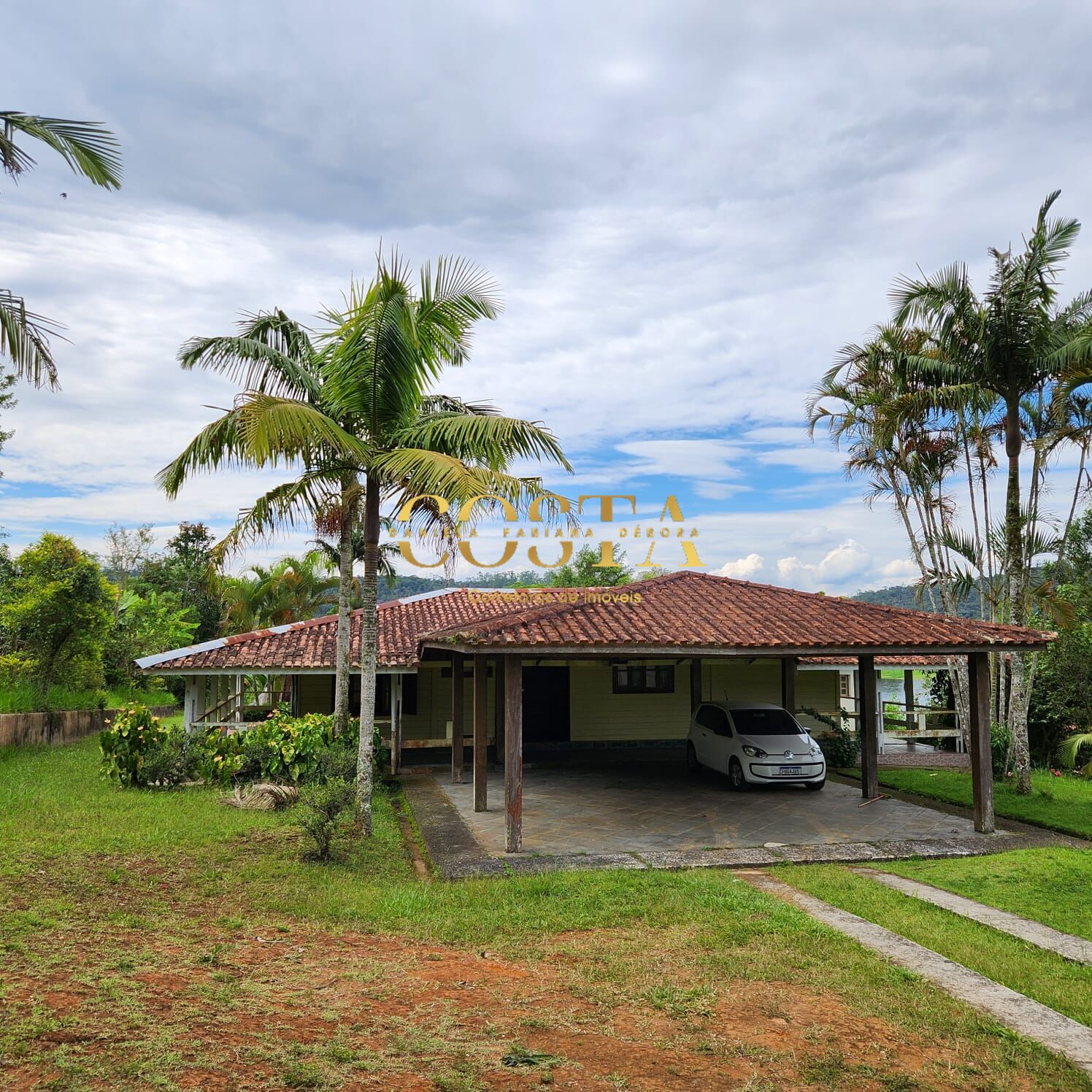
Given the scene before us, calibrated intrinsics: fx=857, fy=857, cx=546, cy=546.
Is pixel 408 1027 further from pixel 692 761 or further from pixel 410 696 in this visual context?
pixel 410 696

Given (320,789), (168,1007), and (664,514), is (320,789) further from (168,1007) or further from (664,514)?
(664,514)

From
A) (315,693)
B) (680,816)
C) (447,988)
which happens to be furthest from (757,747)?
(315,693)

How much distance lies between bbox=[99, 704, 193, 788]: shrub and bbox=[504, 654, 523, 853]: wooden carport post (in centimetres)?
736

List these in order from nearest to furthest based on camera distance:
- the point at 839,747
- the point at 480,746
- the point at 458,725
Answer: the point at 480,746
the point at 458,725
the point at 839,747

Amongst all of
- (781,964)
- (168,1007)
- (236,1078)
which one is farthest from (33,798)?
(781,964)

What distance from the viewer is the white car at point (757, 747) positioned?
1494 cm

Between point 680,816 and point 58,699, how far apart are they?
1802cm

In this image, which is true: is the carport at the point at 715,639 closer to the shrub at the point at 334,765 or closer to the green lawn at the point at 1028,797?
the green lawn at the point at 1028,797

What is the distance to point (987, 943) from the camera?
23.2 feet

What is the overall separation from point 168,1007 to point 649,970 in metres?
3.25

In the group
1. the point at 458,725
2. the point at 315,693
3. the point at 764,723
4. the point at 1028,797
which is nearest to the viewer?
the point at 1028,797

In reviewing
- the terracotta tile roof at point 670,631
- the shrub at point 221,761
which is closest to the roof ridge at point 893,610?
the terracotta tile roof at point 670,631

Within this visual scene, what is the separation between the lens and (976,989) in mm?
6023

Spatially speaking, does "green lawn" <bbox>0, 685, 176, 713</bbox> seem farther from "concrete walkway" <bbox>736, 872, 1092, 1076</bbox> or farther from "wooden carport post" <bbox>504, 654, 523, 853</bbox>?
"concrete walkway" <bbox>736, 872, 1092, 1076</bbox>
